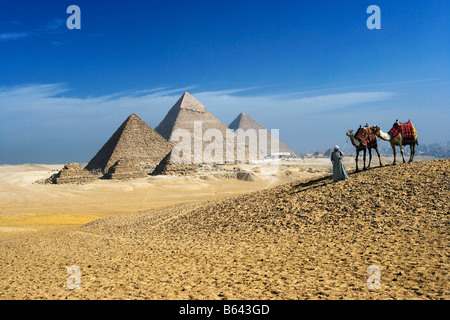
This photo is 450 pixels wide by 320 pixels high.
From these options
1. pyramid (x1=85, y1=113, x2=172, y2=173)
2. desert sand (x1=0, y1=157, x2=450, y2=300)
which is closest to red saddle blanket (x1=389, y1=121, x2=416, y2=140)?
desert sand (x1=0, y1=157, x2=450, y2=300)

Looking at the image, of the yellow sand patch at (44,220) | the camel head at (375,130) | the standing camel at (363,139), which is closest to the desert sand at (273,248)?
the standing camel at (363,139)

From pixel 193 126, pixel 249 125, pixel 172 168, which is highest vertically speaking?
pixel 249 125

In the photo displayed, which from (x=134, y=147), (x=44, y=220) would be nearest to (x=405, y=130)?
(x=44, y=220)

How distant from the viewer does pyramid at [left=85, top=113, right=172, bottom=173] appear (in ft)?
166

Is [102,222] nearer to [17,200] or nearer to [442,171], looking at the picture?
[442,171]

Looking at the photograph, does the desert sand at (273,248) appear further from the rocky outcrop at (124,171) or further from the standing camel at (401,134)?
the rocky outcrop at (124,171)

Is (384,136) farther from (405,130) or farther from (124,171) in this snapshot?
(124,171)

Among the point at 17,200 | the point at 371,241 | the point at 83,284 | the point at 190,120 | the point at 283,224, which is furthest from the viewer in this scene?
the point at 190,120

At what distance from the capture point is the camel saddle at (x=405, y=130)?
10578 millimetres

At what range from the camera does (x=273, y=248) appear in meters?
6.79

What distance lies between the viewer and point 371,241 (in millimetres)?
6445

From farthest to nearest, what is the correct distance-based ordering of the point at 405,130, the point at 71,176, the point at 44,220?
the point at 71,176
the point at 44,220
the point at 405,130
